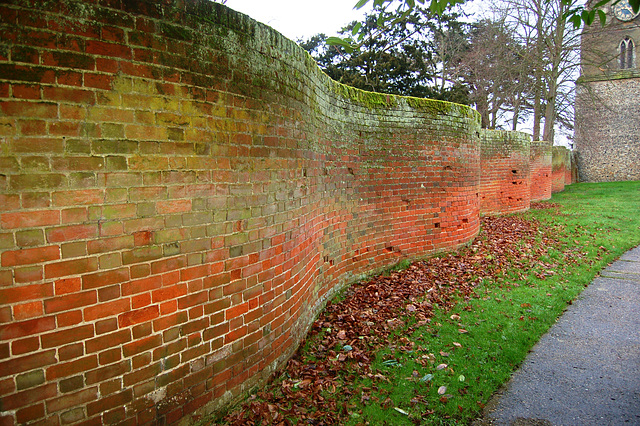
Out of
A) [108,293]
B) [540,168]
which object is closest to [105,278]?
[108,293]

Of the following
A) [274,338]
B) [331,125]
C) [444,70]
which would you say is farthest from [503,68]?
[274,338]

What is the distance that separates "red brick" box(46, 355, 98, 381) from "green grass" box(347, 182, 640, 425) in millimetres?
1926

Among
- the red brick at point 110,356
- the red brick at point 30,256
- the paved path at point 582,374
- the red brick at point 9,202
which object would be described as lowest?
the paved path at point 582,374

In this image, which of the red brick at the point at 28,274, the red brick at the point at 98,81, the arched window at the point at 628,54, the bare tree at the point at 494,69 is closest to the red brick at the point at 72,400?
the red brick at the point at 28,274

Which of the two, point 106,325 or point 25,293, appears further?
point 106,325

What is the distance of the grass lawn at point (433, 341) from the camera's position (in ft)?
11.2

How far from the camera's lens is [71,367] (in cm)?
235

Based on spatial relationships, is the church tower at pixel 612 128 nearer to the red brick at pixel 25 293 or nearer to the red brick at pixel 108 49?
the red brick at pixel 108 49

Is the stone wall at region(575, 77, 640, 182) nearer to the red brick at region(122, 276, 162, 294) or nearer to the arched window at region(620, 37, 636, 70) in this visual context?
the arched window at region(620, 37, 636, 70)

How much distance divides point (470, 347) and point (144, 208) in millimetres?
3671

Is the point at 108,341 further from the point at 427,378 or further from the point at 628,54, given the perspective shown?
the point at 628,54

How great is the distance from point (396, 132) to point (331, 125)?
1.98m

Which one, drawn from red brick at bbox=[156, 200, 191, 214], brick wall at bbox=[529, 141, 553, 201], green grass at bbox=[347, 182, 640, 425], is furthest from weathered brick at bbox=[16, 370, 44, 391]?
brick wall at bbox=[529, 141, 553, 201]

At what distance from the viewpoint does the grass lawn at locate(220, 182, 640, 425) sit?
3.41 meters
